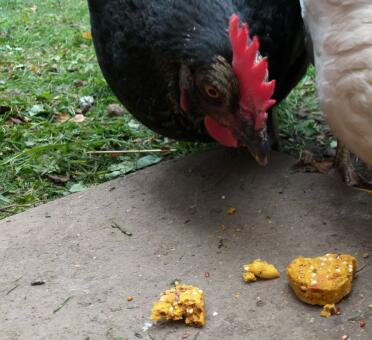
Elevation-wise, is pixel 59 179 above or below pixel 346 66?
below

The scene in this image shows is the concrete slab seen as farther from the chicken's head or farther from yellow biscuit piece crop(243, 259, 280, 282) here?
the chicken's head

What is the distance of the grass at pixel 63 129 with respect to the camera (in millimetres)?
2451

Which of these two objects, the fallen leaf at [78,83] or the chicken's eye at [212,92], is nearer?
the chicken's eye at [212,92]

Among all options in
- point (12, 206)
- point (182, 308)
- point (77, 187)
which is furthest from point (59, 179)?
point (182, 308)

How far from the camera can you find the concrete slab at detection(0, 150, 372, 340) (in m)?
1.59

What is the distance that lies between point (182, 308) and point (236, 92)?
619mm

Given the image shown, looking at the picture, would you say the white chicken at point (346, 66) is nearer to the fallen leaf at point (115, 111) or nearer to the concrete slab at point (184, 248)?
the concrete slab at point (184, 248)

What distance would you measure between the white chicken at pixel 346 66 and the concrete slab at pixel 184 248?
30 cm

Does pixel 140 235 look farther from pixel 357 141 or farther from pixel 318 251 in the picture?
pixel 357 141

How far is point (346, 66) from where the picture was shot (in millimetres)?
1688

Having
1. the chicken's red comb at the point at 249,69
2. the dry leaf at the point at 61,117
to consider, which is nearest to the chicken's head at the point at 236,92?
the chicken's red comb at the point at 249,69

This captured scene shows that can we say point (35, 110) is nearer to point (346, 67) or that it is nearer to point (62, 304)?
point (62, 304)

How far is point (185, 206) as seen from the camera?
Result: 2098 mm

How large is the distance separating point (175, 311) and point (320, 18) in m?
0.92
